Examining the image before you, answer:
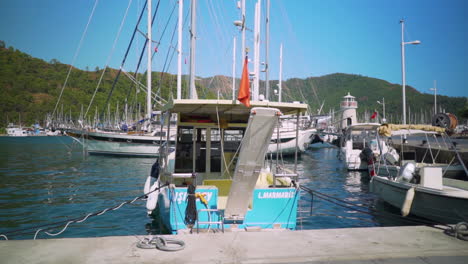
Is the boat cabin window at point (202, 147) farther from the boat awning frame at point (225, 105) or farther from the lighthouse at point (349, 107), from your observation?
the lighthouse at point (349, 107)

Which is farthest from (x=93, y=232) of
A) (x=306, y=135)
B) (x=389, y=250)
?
(x=306, y=135)

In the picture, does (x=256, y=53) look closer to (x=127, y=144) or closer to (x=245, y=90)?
(x=245, y=90)

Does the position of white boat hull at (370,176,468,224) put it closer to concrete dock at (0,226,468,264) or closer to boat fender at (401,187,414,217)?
boat fender at (401,187,414,217)

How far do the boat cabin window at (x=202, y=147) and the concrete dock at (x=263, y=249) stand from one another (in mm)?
4367

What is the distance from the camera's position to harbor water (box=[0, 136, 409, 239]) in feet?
38.0

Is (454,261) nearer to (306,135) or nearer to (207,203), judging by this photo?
(207,203)

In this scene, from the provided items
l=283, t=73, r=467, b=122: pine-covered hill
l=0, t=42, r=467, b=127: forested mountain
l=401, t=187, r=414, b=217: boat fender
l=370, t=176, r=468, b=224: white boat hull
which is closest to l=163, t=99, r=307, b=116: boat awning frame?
l=401, t=187, r=414, b=217: boat fender

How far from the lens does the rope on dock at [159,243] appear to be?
5.49 meters

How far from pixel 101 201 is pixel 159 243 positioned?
1090 centimetres

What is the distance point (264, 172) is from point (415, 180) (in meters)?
5.50

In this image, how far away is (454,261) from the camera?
515cm

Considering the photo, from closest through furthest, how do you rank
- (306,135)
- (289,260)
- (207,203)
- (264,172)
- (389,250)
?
1. (289,260)
2. (389,250)
3. (207,203)
4. (264,172)
5. (306,135)

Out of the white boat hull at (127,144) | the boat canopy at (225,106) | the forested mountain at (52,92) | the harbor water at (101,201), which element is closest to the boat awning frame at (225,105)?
the boat canopy at (225,106)

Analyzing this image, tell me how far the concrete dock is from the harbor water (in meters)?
1.95
